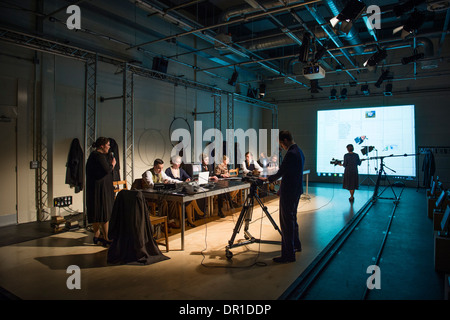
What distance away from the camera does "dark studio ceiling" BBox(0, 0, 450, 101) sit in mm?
4898

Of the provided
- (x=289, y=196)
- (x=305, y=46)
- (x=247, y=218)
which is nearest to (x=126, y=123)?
(x=247, y=218)

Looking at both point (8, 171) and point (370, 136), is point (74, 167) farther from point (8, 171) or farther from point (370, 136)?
point (370, 136)

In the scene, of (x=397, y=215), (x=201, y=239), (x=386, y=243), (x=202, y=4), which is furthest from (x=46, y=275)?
(x=202, y=4)

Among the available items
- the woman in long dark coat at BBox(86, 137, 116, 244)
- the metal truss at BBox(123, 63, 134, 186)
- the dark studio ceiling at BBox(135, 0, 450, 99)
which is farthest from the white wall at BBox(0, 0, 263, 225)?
the woman in long dark coat at BBox(86, 137, 116, 244)

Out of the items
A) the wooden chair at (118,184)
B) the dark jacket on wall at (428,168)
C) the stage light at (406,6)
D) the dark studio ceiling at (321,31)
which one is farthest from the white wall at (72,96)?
the dark jacket on wall at (428,168)

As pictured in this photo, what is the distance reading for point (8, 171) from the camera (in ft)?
16.7

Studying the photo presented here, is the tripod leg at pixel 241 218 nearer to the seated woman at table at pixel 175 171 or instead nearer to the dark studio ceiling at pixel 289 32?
the seated woman at table at pixel 175 171

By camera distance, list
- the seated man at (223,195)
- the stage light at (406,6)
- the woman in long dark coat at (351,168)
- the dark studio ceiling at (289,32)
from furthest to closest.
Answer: the woman in long dark coat at (351,168) → the seated man at (223,195) → the dark studio ceiling at (289,32) → the stage light at (406,6)

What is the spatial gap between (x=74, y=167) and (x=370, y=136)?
916 centimetres

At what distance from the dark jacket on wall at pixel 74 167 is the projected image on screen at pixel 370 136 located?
775 centimetres

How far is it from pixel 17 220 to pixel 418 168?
1091 cm

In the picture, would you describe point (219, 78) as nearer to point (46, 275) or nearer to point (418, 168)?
point (418, 168)

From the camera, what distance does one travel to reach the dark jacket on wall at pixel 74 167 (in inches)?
229

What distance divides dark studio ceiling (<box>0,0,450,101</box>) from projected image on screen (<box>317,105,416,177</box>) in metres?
1.14
